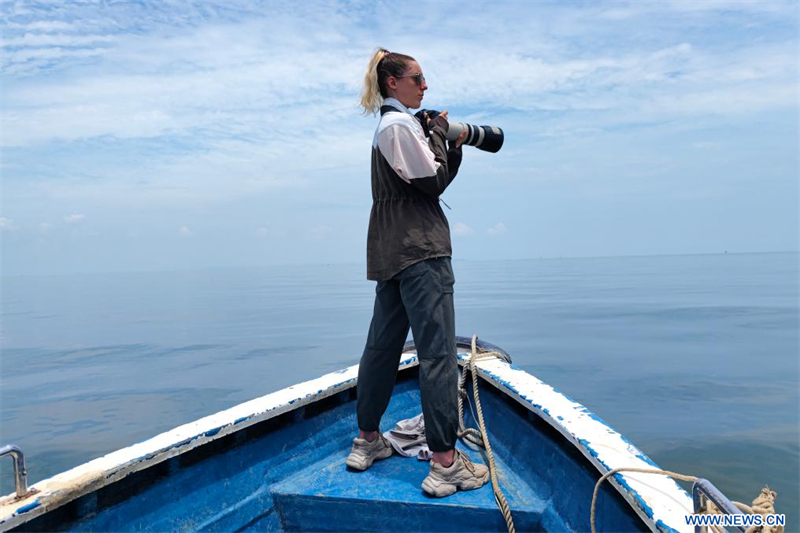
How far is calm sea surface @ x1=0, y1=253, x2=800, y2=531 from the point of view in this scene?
730cm

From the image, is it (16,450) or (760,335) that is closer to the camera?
(16,450)

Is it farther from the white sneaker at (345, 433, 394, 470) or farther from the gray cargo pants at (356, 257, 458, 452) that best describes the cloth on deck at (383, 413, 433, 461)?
the gray cargo pants at (356, 257, 458, 452)

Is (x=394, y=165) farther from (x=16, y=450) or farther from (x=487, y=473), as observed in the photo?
(x=16, y=450)

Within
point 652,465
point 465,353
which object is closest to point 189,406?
point 465,353

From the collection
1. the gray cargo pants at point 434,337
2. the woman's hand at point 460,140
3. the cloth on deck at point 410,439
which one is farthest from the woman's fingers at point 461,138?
the cloth on deck at point 410,439

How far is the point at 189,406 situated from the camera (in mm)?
10930

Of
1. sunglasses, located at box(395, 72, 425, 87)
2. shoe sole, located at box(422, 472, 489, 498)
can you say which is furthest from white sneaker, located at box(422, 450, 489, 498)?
sunglasses, located at box(395, 72, 425, 87)

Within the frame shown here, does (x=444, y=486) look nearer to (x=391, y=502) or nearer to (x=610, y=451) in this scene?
(x=391, y=502)

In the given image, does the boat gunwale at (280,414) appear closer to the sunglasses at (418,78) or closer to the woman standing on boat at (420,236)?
the woman standing on boat at (420,236)

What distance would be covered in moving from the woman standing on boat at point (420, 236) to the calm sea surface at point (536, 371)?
442cm

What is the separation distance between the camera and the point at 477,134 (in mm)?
2236

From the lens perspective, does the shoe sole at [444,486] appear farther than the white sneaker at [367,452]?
No

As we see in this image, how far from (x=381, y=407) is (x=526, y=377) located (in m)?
0.81

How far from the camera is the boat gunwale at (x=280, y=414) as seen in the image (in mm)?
1488
